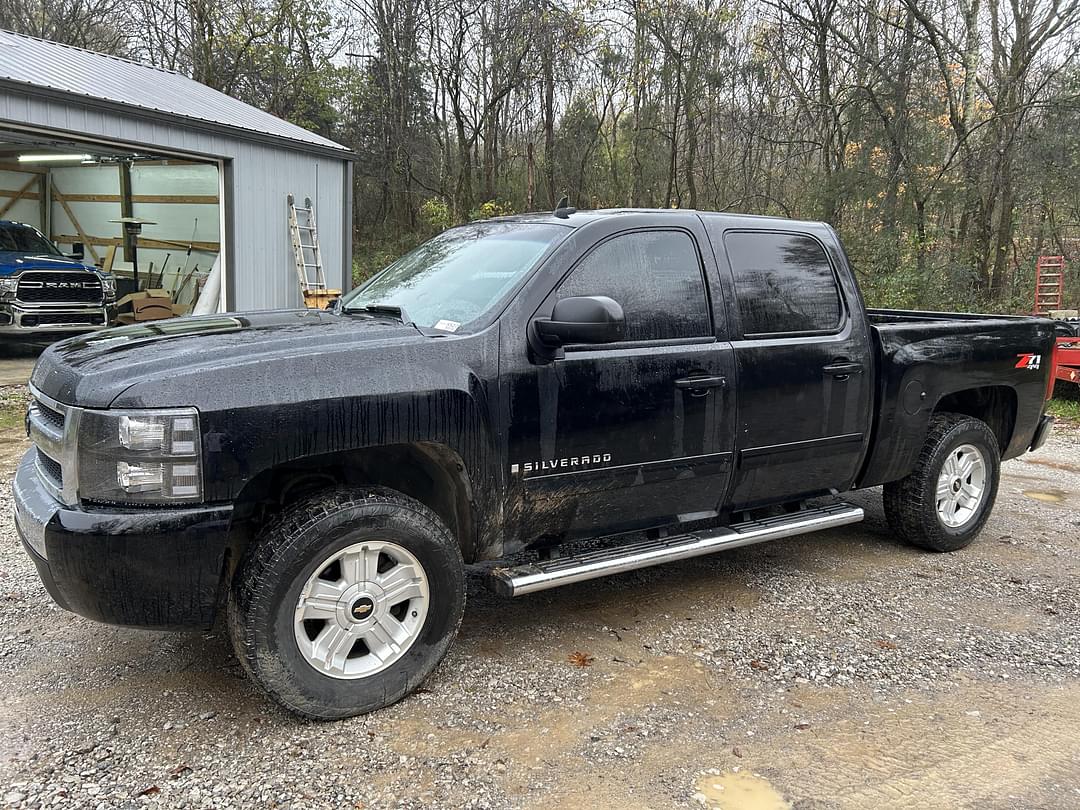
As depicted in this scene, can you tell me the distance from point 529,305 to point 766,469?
159cm

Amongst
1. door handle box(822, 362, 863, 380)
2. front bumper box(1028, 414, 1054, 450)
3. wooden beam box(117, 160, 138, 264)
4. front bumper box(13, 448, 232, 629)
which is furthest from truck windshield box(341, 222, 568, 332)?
wooden beam box(117, 160, 138, 264)

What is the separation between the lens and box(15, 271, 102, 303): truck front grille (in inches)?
522

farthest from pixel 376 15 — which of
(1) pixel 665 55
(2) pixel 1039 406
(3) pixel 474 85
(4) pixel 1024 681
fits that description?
(4) pixel 1024 681

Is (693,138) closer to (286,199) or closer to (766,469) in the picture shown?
(286,199)

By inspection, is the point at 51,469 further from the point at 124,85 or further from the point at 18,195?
the point at 18,195

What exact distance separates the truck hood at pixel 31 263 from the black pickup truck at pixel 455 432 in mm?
11777

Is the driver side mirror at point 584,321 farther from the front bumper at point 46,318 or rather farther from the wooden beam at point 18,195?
the wooden beam at point 18,195

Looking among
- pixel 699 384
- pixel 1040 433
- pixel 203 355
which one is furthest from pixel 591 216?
pixel 1040 433

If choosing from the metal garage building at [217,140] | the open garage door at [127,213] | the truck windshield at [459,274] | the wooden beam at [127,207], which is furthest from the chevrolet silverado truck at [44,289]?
the truck windshield at [459,274]

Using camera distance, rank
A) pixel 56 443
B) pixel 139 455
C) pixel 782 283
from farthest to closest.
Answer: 1. pixel 782 283
2. pixel 56 443
3. pixel 139 455

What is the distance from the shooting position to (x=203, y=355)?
2889 mm

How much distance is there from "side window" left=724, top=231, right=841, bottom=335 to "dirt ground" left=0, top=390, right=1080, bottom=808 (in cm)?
146

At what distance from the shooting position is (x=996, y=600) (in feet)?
14.4

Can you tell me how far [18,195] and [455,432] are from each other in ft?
66.3
